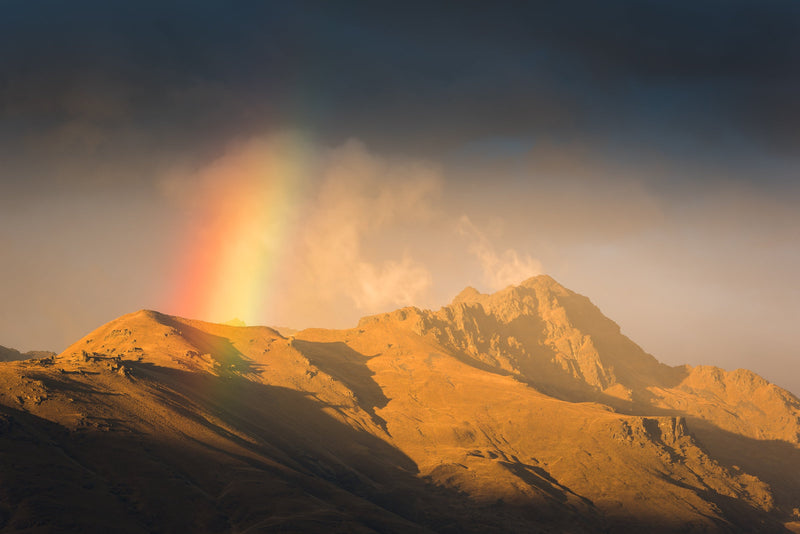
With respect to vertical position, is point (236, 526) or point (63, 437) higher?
Answer: point (63, 437)

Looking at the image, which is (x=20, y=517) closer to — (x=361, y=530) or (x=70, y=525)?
(x=70, y=525)

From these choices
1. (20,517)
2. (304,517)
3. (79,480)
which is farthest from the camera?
(304,517)

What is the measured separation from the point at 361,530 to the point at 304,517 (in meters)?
20.1

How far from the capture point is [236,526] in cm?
18425

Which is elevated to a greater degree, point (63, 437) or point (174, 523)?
point (63, 437)

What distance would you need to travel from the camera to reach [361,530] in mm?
195750

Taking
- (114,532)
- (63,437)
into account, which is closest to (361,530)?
(114,532)

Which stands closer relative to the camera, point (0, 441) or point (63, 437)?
point (0, 441)

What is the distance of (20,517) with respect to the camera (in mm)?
147625

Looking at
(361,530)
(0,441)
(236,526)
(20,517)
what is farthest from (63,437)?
(361,530)

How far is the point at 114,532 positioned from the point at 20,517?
22883 mm

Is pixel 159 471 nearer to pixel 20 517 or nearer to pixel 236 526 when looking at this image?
pixel 236 526

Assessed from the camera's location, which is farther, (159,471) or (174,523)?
(159,471)

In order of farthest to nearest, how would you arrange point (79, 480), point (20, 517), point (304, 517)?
1. point (304, 517)
2. point (79, 480)
3. point (20, 517)
